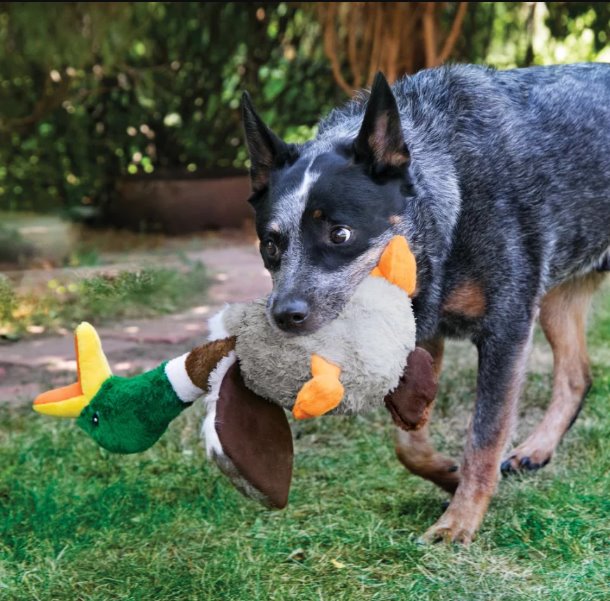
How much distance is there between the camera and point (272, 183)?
2.91m

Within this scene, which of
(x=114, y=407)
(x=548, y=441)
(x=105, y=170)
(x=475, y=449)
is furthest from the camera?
(x=105, y=170)

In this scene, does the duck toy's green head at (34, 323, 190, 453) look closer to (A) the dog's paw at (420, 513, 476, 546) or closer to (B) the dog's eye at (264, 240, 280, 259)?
(B) the dog's eye at (264, 240, 280, 259)

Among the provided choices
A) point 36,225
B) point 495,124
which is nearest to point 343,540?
point 495,124

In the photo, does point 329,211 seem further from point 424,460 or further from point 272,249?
point 424,460

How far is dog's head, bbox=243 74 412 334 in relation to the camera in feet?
8.66

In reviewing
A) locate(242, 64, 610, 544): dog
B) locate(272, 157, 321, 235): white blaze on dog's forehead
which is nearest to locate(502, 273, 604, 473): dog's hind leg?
locate(242, 64, 610, 544): dog

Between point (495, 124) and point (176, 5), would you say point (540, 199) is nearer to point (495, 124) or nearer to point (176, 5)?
point (495, 124)

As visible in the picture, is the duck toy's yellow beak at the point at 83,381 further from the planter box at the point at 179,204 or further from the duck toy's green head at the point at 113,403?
the planter box at the point at 179,204

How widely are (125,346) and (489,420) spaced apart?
248cm

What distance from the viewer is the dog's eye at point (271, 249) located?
2812 millimetres

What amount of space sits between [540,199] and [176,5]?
17.8ft

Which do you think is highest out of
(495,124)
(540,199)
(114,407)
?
(495,124)

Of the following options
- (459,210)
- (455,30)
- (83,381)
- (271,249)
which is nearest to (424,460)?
(459,210)

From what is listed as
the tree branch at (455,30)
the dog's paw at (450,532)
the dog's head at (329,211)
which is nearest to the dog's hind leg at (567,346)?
the dog's paw at (450,532)
